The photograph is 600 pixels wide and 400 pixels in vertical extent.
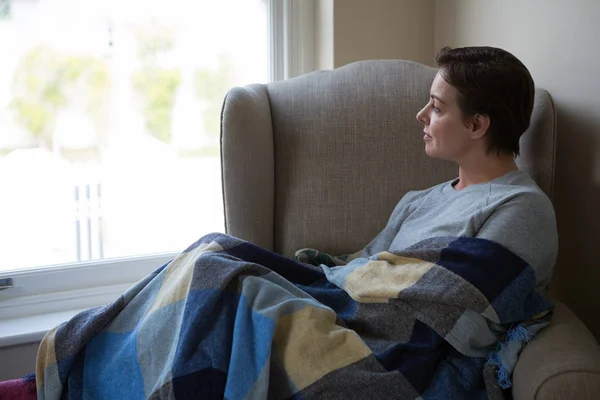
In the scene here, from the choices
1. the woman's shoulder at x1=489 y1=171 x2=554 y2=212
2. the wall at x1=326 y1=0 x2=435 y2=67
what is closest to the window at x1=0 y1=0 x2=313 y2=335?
the wall at x1=326 y1=0 x2=435 y2=67

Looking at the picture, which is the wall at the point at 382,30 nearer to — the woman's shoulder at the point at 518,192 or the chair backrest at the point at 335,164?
the chair backrest at the point at 335,164

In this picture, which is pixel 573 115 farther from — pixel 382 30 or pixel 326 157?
pixel 382 30

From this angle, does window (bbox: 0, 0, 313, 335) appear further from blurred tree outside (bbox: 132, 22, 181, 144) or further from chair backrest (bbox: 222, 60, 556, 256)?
chair backrest (bbox: 222, 60, 556, 256)

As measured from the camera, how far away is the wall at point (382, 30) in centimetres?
209

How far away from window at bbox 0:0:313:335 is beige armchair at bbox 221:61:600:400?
0.44m

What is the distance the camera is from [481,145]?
4.89ft

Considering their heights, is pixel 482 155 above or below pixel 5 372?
above

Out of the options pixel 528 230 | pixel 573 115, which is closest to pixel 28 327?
pixel 528 230

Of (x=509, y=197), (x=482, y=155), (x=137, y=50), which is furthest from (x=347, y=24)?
(x=509, y=197)

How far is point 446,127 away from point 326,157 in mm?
355

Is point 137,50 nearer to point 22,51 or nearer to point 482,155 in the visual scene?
point 22,51

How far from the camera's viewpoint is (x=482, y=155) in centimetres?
150

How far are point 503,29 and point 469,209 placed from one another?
28.3 inches

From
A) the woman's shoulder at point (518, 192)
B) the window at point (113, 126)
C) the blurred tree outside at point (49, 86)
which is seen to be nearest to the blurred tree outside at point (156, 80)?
the window at point (113, 126)
